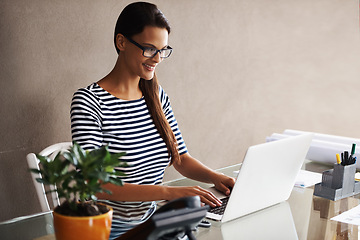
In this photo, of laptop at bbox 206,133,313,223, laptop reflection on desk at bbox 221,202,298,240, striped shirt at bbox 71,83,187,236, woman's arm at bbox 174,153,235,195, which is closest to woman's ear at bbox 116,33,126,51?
striped shirt at bbox 71,83,187,236

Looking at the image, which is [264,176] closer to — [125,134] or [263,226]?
[263,226]

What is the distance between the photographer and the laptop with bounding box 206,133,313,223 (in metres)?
1.53

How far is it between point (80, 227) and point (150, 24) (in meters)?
0.92

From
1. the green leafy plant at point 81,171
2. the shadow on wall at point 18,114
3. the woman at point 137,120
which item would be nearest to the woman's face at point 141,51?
the woman at point 137,120

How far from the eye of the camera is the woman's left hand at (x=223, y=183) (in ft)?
5.95

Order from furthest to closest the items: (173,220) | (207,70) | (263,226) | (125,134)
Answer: (207,70)
(125,134)
(263,226)
(173,220)

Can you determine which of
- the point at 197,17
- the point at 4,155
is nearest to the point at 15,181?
the point at 4,155

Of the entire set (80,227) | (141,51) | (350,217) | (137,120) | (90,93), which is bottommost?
(350,217)

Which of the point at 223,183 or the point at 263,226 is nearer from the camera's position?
the point at 263,226

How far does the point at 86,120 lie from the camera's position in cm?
170

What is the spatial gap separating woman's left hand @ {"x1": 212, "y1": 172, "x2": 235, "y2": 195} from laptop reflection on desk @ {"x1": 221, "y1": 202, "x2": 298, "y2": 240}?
0.54 ft

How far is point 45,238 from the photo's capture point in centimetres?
148

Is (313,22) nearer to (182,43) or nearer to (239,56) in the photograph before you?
(239,56)

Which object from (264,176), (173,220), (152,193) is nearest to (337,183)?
(264,176)
